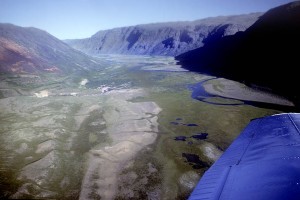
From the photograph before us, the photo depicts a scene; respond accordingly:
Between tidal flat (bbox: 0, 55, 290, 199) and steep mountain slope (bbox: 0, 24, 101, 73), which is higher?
steep mountain slope (bbox: 0, 24, 101, 73)

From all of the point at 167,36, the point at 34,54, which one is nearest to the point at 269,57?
the point at 34,54

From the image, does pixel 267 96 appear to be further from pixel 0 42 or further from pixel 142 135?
pixel 0 42

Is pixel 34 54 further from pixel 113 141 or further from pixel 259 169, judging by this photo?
pixel 259 169

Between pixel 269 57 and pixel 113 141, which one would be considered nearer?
pixel 113 141

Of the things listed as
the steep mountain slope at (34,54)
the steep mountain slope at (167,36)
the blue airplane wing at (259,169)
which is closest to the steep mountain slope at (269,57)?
the blue airplane wing at (259,169)

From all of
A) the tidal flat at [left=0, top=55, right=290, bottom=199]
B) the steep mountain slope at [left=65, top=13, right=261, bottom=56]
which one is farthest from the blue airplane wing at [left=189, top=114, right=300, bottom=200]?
the steep mountain slope at [left=65, top=13, right=261, bottom=56]

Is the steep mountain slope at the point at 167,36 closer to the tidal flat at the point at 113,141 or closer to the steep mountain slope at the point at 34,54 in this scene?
the steep mountain slope at the point at 34,54

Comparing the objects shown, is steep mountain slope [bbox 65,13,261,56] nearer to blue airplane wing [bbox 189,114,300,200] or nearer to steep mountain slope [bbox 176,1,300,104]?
steep mountain slope [bbox 176,1,300,104]
